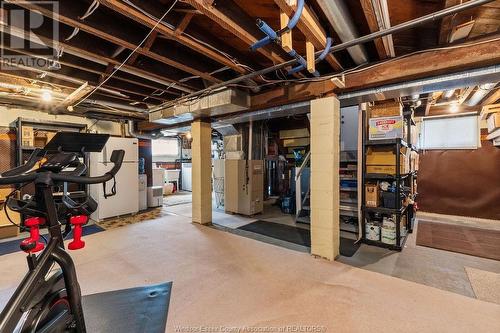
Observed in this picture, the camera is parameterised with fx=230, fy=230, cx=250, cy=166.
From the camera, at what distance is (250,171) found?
213 inches

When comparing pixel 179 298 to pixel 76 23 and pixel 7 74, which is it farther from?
pixel 7 74

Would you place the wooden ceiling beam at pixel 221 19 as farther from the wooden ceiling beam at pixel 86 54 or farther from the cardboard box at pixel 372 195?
the cardboard box at pixel 372 195

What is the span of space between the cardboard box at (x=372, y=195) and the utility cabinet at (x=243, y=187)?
2549mm

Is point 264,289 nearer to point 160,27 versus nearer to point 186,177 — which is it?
point 160,27

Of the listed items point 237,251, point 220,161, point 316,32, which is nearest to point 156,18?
point 316,32

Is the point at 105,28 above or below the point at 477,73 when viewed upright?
above

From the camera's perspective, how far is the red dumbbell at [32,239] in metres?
1.10

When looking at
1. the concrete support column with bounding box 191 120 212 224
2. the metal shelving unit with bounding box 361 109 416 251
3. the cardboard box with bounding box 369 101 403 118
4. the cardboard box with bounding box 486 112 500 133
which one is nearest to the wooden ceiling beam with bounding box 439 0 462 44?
the cardboard box with bounding box 369 101 403 118

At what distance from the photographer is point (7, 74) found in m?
2.96

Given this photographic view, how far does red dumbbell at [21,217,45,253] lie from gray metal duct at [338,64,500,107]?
317cm

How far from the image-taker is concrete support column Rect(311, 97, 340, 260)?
9.45 feet

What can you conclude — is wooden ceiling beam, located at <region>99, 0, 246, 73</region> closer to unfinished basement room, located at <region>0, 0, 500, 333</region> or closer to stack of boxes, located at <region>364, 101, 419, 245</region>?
unfinished basement room, located at <region>0, 0, 500, 333</region>

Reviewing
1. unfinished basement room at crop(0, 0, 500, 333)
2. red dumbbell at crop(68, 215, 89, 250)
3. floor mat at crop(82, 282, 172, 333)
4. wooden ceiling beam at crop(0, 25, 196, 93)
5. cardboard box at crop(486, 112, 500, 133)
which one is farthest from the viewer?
cardboard box at crop(486, 112, 500, 133)

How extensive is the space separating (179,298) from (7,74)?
11.6 ft
